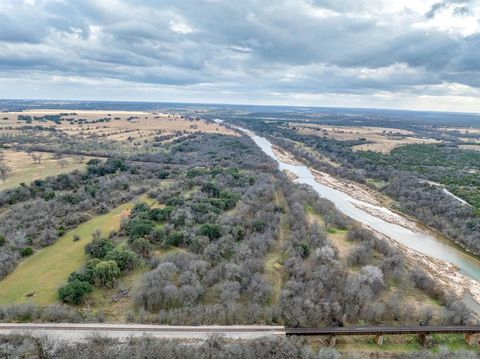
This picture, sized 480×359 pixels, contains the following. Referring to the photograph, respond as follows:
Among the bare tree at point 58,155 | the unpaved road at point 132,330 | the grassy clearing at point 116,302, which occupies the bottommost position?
the grassy clearing at point 116,302

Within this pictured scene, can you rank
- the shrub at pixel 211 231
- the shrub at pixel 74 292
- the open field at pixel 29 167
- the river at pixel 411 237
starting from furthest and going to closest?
the open field at pixel 29 167 → the river at pixel 411 237 → the shrub at pixel 211 231 → the shrub at pixel 74 292

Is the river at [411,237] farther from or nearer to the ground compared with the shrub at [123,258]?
nearer to the ground

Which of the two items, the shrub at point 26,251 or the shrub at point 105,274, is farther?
the shrub at point 26,251

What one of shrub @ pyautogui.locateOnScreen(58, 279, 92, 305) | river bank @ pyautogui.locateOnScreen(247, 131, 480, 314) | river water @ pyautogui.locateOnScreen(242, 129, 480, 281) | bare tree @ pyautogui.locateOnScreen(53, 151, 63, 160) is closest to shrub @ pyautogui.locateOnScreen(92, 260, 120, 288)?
Answer: shrub @ pyautogui.locateOnScreen(58, 279, 92, 305)

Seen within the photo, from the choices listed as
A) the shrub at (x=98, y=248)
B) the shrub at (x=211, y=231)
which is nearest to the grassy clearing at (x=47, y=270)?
the shrub at (x=98, y=248)

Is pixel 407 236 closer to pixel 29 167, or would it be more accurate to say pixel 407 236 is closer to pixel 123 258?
pixel 123 258

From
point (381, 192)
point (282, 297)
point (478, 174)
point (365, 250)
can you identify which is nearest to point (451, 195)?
point (381, 192)

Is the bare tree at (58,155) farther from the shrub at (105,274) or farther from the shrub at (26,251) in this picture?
the shrub at (105,274)

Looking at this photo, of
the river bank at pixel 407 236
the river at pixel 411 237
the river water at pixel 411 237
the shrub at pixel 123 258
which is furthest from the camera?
the river water at pixel 411 237
